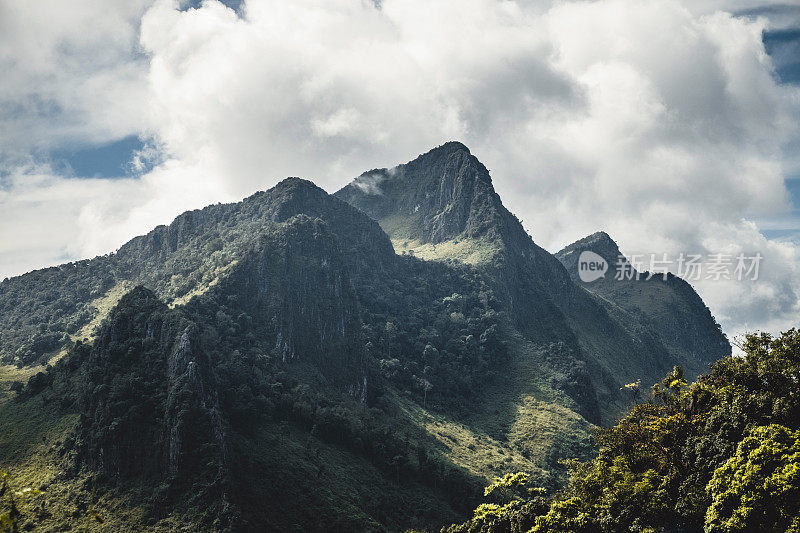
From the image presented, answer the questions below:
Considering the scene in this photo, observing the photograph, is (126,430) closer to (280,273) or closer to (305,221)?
(280,273)

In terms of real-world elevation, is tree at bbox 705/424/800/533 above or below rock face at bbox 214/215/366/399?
below

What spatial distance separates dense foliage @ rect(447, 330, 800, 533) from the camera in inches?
1569

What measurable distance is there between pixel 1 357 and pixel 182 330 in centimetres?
9968

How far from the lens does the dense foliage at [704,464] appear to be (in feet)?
131

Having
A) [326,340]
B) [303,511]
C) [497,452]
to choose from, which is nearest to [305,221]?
[326,340]

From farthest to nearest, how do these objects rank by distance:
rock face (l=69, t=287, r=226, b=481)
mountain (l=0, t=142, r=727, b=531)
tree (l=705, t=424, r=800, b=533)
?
rock face (l=69, t=287, r=226, b=481) < mountain (l=0, t=142, r=727, b=531) < tree (l=705, t=424, r=800, b=533)

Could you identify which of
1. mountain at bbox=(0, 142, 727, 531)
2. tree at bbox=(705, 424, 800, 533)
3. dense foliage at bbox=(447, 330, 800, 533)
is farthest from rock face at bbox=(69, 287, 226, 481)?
tree at bbox=(705, 424, 800, 533)

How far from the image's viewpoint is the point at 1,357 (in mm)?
166000

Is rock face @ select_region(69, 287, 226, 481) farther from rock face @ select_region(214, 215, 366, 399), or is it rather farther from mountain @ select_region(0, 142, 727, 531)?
rock face @ select_region(214, 215, 366, 399)

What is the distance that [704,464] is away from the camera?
162 feet

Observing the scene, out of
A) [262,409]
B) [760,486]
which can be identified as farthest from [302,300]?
[760,486]

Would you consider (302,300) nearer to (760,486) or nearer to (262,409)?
(262,409)

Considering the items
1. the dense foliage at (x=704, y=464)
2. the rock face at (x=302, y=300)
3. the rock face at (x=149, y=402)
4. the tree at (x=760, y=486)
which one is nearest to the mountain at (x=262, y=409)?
the rock face at (x=149, y=402)

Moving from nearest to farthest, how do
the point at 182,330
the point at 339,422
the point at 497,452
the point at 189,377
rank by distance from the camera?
the point at 189,377 → the point at 182,330 → the point at 339,422 → the point at 497,452
